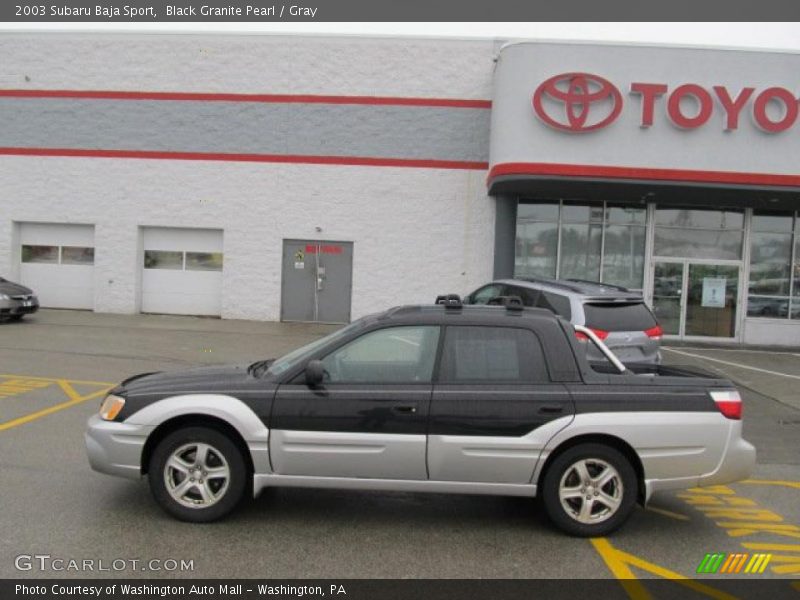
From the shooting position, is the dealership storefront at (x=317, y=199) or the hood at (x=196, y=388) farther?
the dealership storefront at (x=317, y=199)

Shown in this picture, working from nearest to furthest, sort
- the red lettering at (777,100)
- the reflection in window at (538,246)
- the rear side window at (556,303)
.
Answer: the rear side window at (556,303), the red lettering at (777,100), the reflection in window at (538,246)

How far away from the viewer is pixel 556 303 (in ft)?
30.2

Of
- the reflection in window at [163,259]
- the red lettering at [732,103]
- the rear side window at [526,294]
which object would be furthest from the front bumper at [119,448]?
the reflection in window at [163,259]

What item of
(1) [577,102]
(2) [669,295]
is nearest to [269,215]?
(1) [577,102]

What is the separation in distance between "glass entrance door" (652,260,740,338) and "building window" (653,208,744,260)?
296 mm

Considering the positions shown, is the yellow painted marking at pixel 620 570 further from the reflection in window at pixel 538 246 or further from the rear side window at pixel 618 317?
the reflection in window at pixel 538 246

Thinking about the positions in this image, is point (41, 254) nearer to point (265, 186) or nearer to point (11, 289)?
point (11, 289)

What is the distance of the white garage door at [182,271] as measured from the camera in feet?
64.5

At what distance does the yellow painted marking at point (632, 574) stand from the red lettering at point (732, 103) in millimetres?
13552

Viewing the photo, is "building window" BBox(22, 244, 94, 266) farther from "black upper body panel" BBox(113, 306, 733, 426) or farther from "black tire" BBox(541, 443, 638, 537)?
"black tire" BBox(541, 443, 638, 537)

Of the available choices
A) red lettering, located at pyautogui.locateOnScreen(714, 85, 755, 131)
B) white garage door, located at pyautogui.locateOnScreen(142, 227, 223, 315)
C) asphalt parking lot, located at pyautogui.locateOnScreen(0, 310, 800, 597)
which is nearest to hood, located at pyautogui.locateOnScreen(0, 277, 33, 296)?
white garage door, located at pyautogui.locateOnScreen(142, 227, 223, 315)

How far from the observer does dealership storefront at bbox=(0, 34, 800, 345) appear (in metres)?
18.0

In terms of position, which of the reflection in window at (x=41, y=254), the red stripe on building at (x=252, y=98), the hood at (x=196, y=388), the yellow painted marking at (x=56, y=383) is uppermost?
the red stripe on building at (x=252, y=98)
